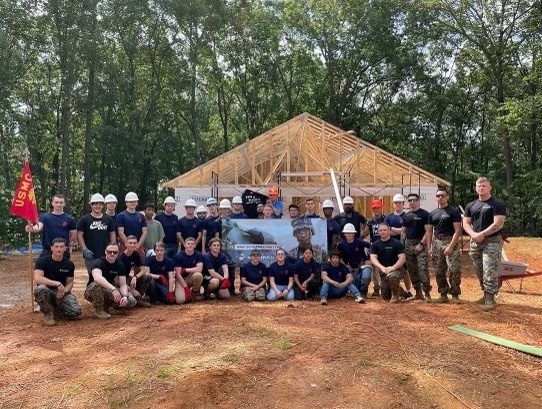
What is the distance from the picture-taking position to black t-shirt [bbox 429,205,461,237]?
6.31 meters

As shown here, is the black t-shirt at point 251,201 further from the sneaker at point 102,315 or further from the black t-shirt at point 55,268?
the black t-shirt at point 55,268

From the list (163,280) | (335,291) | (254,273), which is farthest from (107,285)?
(335,291)

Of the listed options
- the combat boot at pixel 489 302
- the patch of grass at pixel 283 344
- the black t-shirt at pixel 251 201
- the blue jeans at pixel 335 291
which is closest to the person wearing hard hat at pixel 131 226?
the blue jeans at pixel 335 291

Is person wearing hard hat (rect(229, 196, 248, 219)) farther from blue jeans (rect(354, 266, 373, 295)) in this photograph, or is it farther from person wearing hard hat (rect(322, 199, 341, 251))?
blue jeans (rect(354, 266, 373, 295))

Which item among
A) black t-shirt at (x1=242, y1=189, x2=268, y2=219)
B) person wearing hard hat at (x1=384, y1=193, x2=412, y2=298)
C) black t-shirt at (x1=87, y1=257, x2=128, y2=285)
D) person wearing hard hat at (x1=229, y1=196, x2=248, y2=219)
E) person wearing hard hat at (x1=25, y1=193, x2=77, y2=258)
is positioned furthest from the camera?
black t-shirt at (x1=242, y1=189, x2=268, y2=219)

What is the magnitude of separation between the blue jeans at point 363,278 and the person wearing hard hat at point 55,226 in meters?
4.12

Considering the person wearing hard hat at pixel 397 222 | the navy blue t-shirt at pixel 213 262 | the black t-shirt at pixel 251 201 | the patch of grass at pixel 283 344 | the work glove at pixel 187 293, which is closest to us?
the patch of grass at pixel 283 344

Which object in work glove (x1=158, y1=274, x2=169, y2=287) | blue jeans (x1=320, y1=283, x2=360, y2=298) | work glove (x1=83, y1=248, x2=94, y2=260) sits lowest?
blue jeans (x1=320, y1=283, x2=360, y2=298)

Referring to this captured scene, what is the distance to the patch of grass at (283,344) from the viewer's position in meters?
4.39

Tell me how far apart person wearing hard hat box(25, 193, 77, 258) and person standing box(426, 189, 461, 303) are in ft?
16.1

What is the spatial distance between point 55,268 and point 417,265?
15.9ft

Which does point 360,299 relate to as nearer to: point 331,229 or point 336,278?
point 336,278

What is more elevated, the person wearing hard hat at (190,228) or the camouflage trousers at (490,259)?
the person wearing hard hat at (190,228)

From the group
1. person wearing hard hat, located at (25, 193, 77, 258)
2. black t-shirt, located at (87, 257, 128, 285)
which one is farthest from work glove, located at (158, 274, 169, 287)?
person wearing hard hat, located at (25, 193, 77, 258)
